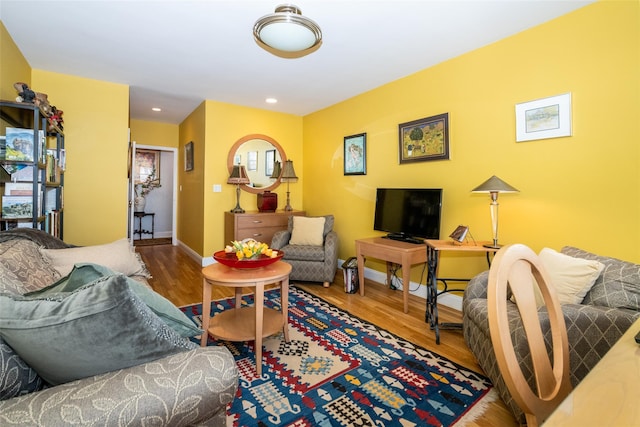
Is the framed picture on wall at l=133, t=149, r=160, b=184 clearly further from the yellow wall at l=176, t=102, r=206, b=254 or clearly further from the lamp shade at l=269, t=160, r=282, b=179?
the lamp shade at l=269, t=160, r=282, b=179

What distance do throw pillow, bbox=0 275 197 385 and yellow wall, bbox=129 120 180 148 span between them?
19.1 ft

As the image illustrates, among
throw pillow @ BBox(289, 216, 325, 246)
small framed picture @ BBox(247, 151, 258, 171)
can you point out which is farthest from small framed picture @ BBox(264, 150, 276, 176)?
throw pillow @ BBox(289, 216, 325, 246)

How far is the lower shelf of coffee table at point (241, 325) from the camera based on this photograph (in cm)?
204

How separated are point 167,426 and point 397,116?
3.54 m

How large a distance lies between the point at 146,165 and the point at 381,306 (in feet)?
22.1

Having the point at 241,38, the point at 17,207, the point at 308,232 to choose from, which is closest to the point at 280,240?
the point at 308,232

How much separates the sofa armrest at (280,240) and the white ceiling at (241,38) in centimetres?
193

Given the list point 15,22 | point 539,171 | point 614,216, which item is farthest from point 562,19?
point 15,22

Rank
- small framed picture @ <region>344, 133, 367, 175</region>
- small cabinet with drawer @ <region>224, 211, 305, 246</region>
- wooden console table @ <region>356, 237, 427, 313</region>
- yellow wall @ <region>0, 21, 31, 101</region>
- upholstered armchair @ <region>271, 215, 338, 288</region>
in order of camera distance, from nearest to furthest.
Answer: yellow wall @ <region>0, 21, 31, 101</region>
wooden console table @ <region>356, 237, 427, 313</region>
upholstered armchair @ <region>271, 215, 338, 288</region>
small framed picture @ <region>344, 133, 367, 175</region>
small cabinet with drawer @ <region>224, 211, 305, 246</region>

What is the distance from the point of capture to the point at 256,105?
4695mm

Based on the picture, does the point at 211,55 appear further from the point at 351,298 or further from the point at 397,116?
the point at 351,298

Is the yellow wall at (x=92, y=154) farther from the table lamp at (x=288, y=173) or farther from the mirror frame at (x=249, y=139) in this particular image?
the table lamp at (x=288, y=173)

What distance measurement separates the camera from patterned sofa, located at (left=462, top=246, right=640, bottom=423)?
132cm

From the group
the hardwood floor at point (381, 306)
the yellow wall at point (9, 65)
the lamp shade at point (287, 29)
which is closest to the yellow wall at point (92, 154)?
the yellow wall at point (9, 65)
